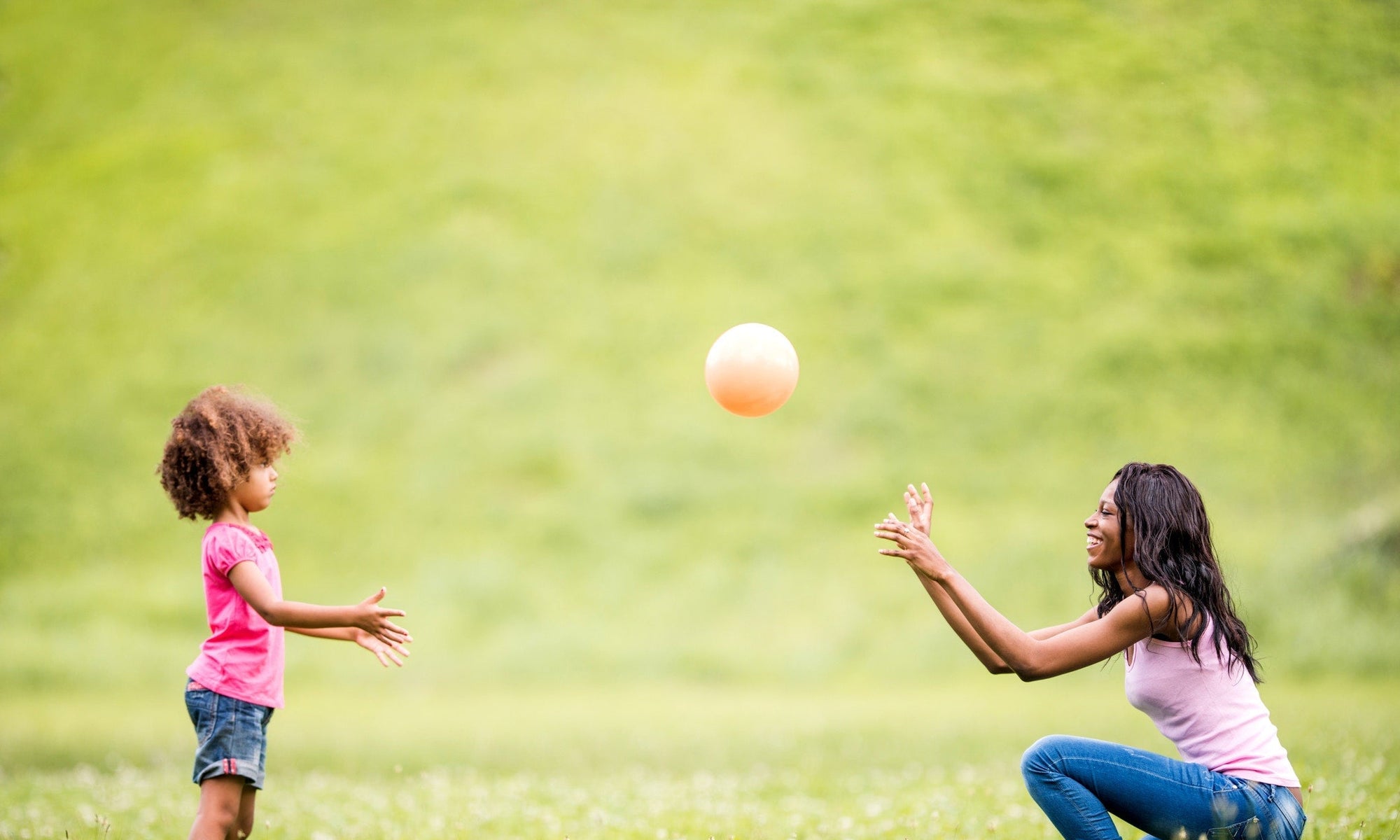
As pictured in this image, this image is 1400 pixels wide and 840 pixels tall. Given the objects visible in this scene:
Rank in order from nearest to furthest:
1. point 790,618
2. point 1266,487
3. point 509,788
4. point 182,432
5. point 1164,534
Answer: point 1164,534, point 182,432, point 509,788, point 790,618, point 1266,487

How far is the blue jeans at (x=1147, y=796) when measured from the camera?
413 cm

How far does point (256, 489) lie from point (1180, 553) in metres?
3.87

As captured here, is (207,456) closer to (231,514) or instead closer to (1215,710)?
A: (231,514)

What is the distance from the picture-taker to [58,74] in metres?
27.5

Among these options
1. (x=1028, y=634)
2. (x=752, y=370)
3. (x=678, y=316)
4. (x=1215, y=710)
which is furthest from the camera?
(x=678, y=316)

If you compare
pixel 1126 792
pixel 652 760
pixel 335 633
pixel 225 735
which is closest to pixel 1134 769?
pixel 1126 792

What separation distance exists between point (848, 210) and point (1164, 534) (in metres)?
20.6

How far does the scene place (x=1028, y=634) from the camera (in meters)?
4.18

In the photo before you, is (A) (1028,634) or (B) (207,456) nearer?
(A) (1028,634)

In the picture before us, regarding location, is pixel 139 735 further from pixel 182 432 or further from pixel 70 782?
pixel 182 432

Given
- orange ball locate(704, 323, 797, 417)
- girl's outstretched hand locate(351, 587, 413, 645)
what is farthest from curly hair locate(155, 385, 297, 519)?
orange ball locate(704, 323, 797, 417)

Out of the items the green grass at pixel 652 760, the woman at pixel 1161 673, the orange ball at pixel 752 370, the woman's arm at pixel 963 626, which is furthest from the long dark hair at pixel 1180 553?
the orange ball at pixel 752 370

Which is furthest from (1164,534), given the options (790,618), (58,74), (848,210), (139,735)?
(58,74)

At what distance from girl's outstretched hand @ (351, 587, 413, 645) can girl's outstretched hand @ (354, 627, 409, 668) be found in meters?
0.03
